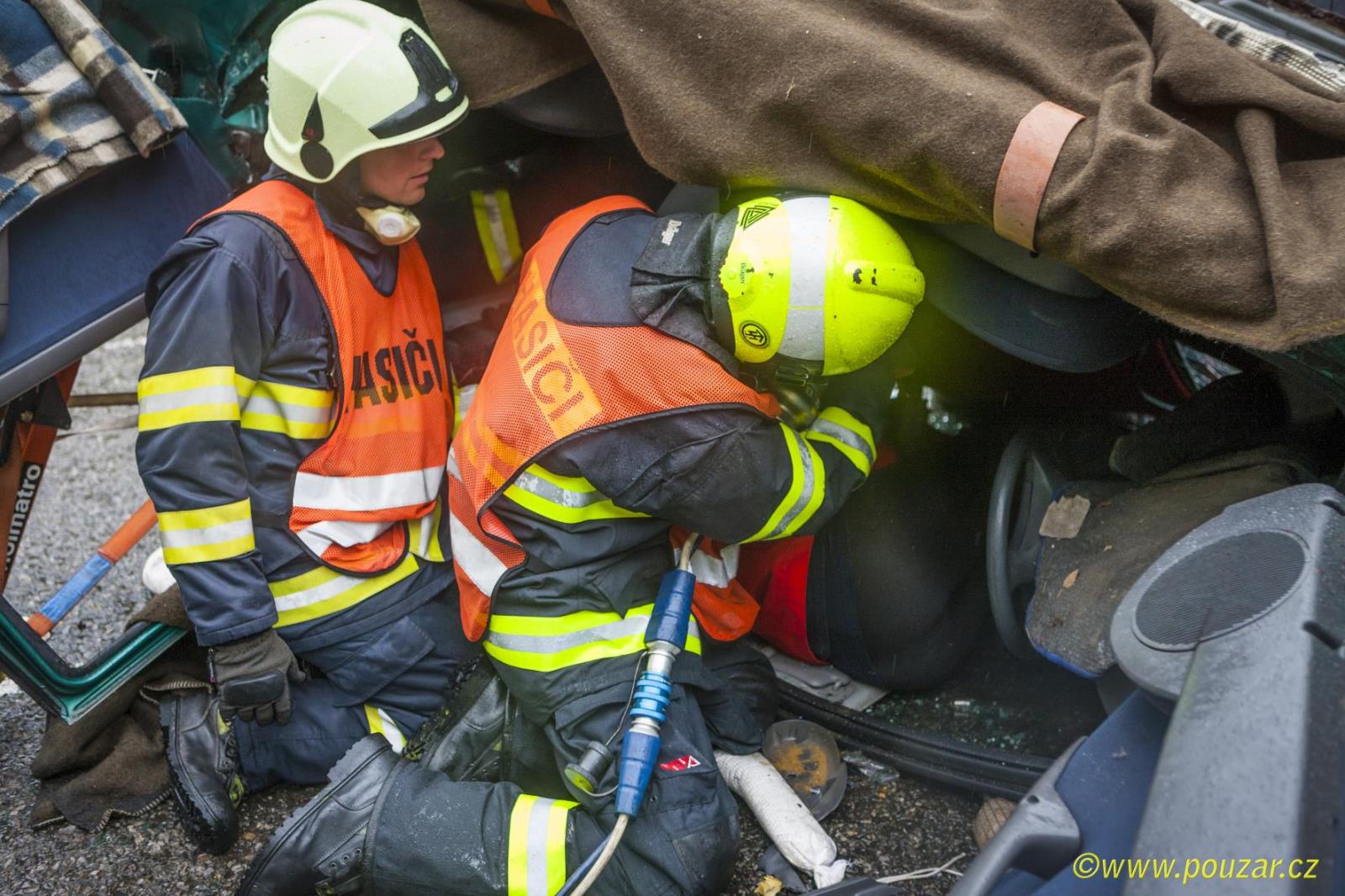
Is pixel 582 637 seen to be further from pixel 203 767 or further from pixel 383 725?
pixel 203 767

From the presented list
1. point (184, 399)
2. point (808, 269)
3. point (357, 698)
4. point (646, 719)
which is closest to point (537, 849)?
point (646, 719)

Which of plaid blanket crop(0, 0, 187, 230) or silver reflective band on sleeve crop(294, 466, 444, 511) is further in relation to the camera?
silver reflective band on sleeve crop(294, 466, 444, 511)

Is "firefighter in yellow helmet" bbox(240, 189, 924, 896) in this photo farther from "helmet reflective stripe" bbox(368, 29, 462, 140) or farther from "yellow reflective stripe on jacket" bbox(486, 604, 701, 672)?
"helmet reflective stripe" bbox(368, 29, 462, 140)

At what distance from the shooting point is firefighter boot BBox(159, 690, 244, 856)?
7.39 ft

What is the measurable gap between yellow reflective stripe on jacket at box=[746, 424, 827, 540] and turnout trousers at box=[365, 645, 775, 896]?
40 cm

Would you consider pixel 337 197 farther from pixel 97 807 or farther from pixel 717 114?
pixel 97 807

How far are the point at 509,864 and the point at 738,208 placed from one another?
1.34 m

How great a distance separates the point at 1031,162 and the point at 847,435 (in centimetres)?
77

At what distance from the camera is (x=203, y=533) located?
2.17 m

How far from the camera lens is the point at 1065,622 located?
194 cm

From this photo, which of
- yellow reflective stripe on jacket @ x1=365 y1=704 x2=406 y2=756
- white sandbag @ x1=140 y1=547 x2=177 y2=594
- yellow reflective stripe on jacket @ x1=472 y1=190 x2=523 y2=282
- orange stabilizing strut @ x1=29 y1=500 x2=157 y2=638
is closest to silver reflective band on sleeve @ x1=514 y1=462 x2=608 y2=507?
yellow reflective stripe on jacket @ x1=365 y1=704 x2=406 y2=756
